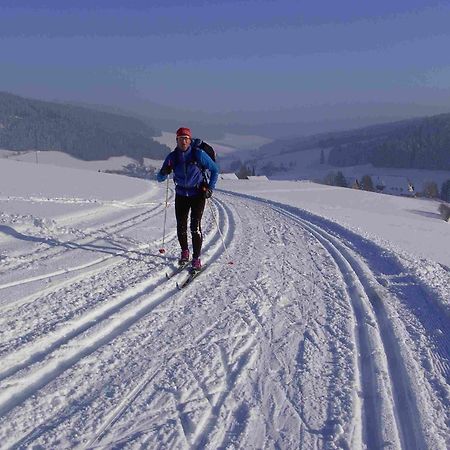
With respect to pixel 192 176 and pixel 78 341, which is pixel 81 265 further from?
pixel 78 341

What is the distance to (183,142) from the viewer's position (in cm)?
802

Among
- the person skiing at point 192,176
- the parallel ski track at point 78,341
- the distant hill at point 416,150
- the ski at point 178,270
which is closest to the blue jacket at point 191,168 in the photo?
the person skiing at point 192,176

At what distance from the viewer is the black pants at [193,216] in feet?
27.4

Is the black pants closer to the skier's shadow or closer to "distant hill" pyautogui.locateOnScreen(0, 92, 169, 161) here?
the skier's shadow

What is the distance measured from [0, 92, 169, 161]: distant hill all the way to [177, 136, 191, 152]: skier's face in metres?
150

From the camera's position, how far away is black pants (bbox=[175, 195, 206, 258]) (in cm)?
834

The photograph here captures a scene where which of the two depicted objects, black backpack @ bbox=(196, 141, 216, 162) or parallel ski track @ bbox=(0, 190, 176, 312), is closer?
parallel ski track @ bbox=(0, 190, 176, 312)

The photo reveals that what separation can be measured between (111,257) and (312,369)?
4.92 meters

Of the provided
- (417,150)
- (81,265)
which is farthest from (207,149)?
(417,150)

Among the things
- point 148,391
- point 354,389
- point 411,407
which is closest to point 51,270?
point 148,391

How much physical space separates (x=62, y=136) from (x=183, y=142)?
537ft

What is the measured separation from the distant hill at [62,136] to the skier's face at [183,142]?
492 feet

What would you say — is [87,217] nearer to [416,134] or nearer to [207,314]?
[207,314]

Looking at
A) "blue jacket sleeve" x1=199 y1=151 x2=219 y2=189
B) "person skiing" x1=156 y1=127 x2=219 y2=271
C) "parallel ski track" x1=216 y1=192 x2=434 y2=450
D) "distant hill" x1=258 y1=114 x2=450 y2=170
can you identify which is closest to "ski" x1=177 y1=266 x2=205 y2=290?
"person skiing" x1=156 y1=127 x2=219 y2=271
